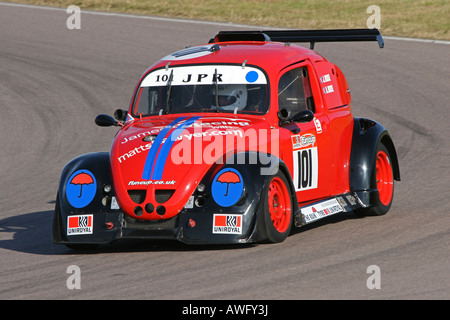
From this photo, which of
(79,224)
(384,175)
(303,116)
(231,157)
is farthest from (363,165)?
(79,224)

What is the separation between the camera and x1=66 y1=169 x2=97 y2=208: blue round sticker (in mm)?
8406

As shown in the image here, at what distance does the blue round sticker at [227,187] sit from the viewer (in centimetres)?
807

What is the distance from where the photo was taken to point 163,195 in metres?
8.13

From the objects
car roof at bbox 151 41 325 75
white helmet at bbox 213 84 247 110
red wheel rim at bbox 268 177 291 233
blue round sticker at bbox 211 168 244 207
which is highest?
car roof at bbox 151 41 325 75

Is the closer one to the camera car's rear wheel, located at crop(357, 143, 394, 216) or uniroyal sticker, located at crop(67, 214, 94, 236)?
uniroyal sticker, located at crop(67, 214, 94, 236)

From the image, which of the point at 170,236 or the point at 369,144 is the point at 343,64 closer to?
the point at 369,144

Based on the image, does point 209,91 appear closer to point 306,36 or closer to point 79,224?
point 79,224

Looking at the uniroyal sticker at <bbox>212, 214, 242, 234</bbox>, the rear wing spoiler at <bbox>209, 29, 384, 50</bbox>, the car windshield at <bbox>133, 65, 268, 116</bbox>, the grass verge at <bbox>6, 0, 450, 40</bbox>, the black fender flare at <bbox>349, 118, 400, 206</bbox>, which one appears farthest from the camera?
the grass verge at <bbox>6, 0, 450, 40</bbox>

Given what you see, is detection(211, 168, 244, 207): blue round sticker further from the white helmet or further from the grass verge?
the grass verge

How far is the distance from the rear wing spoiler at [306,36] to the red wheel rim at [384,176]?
127 cm

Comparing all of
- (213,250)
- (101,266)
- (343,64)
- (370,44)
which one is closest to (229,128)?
(213,250)

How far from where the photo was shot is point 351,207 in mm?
9914

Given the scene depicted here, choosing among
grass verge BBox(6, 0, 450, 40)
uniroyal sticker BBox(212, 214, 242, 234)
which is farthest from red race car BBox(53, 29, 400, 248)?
grass verge BBox(6, 0, 450, 40)

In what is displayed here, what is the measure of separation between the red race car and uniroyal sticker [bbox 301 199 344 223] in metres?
0.02
